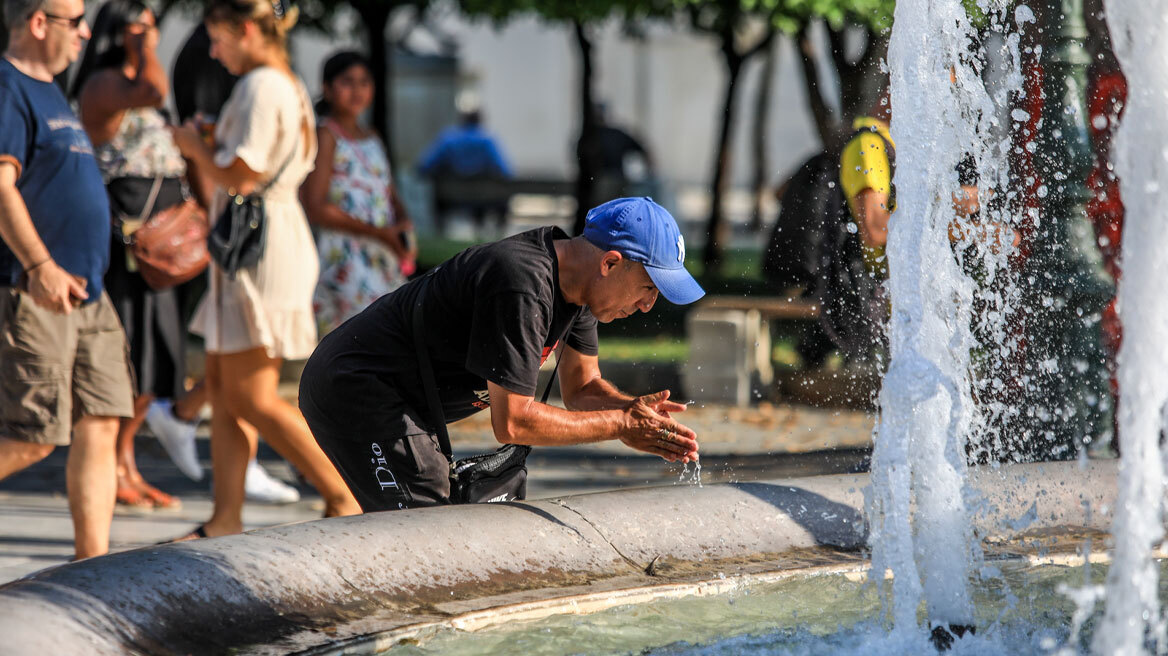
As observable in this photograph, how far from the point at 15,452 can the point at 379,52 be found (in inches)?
415

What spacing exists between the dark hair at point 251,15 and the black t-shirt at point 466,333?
1.61 m

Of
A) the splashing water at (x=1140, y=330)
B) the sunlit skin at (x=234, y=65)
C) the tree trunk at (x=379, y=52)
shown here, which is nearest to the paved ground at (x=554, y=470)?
the sunlit skin at (x=234, y=65)

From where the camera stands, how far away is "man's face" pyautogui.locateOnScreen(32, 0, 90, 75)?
13.7 ft

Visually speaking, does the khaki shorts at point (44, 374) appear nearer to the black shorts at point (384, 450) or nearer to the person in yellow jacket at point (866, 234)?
the black shorts at point (384, 450)

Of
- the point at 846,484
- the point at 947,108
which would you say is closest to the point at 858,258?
the point at 947,108

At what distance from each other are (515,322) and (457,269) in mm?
246

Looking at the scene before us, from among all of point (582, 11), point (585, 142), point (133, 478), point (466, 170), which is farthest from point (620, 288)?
point (466, 170)

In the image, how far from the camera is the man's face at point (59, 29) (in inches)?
164

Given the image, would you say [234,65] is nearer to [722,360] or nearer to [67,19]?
[67,19]

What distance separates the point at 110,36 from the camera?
→ 545 cm

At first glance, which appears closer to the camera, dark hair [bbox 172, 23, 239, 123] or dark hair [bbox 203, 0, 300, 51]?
dark hair [bbox 203, 0, 300, 51]

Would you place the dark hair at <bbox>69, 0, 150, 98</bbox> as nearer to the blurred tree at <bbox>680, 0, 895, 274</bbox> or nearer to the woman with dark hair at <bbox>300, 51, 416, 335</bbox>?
the woman with dark hair at <bbox>300, 51, 416, 335</bbox>

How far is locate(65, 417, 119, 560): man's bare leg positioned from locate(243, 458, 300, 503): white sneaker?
147cm

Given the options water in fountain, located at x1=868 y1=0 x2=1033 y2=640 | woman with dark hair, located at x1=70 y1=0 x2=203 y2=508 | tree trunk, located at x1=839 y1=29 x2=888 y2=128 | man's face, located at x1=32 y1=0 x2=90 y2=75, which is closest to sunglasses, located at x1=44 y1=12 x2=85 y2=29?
man's face, located at x1=32 y1=0 x2=90 y2=75
